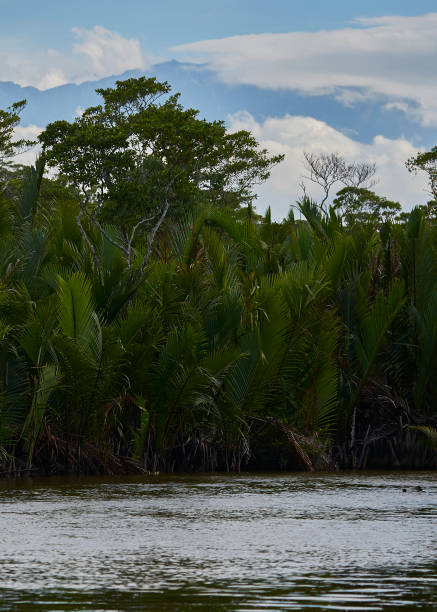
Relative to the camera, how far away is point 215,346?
382 inches

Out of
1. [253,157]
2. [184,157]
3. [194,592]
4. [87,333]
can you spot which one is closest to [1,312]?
[87,333]

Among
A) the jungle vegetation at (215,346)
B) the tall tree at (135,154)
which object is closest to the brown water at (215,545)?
the jungle vegetation at (215,346)

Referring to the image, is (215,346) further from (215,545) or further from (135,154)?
(135,154)

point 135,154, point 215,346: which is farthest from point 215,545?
point 135,154

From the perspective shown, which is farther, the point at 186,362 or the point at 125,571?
the point at 186,362

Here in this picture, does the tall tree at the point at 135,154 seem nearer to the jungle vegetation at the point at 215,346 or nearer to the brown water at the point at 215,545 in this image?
the jungle vegetation at the point at 215,346

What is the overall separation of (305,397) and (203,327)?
130 centimetres

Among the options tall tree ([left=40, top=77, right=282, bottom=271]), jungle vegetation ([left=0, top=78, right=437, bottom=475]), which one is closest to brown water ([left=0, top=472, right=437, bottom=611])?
jungle vegetation ([left=0, top=78, right=437, bottom=475])

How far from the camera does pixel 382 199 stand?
5656 cm

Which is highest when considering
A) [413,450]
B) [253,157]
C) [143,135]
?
[253,157]

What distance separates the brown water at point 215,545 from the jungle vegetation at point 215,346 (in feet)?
3.02

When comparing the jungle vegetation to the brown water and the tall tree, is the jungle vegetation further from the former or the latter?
the tall tree

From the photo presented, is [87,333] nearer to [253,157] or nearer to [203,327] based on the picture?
[203,327]

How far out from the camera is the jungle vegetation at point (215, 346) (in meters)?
8.95
